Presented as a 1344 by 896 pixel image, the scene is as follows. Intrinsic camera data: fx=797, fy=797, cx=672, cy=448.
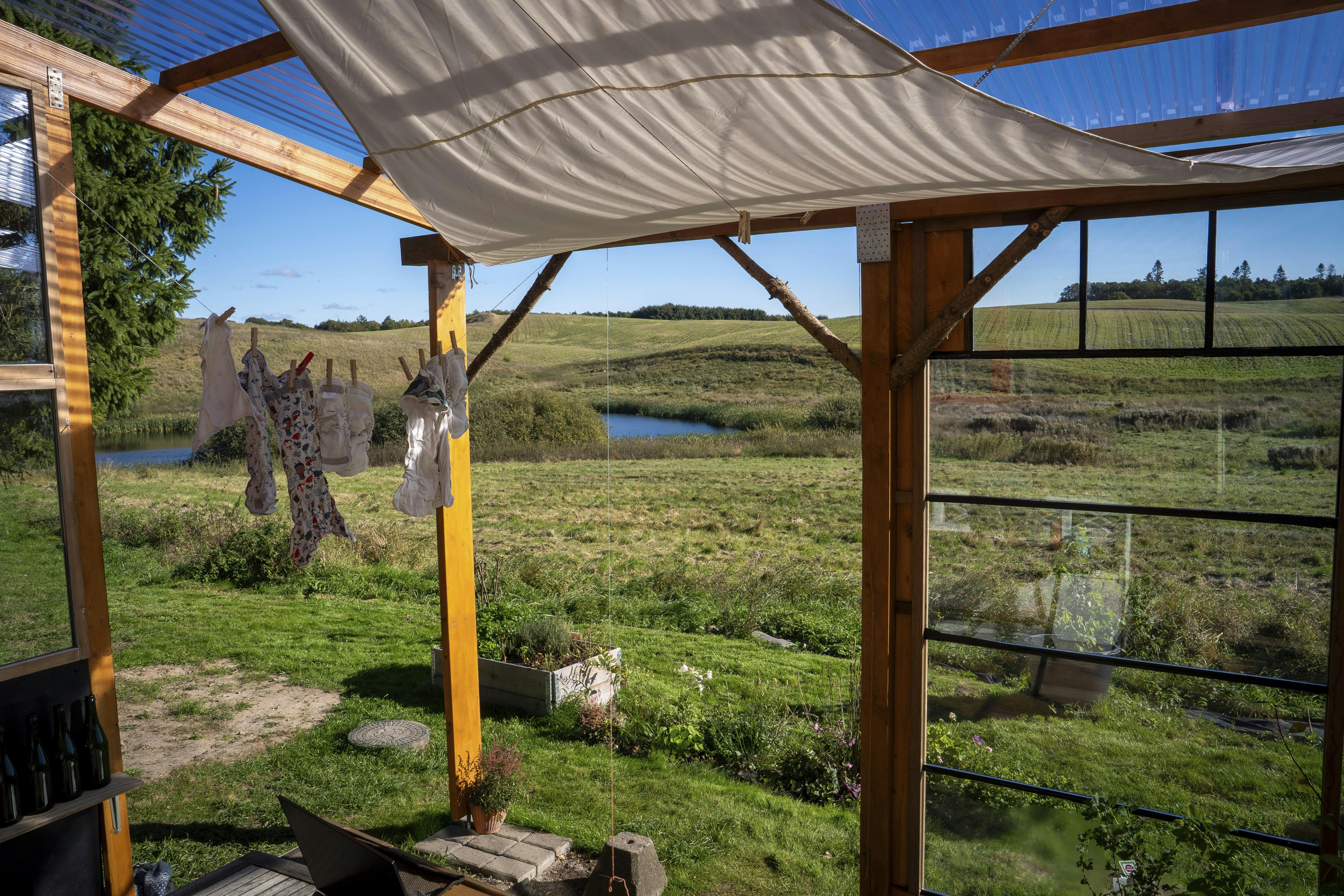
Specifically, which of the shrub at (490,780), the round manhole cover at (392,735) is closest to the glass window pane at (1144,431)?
the shrub at (490,780)

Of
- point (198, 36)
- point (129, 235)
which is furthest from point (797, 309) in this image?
point (129, 235)

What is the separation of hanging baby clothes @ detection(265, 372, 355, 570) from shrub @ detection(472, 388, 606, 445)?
10910 mm

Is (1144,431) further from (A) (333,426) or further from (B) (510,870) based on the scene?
(B) (510,870)

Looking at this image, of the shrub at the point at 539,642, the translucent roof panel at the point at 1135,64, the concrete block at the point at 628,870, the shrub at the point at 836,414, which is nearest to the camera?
the translucent roof panel at the point at 1135,64

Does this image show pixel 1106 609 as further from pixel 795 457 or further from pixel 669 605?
pixel 795 457

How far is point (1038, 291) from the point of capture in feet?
8.42

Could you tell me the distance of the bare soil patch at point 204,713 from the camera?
4949 millimetres

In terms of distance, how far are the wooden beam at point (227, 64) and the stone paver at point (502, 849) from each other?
123 inches

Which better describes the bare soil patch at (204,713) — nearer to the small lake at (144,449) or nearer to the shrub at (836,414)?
the small lake at (144,449)

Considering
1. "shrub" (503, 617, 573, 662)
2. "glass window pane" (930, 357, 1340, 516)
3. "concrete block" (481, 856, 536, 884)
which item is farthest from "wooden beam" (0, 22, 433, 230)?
"shrub" (503, 617, 573, 662)

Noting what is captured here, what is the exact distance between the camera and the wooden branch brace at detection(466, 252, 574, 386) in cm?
339

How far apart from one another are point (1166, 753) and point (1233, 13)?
89.7 inches

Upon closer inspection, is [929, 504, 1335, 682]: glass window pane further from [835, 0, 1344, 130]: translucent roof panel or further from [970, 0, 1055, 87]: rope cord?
[970, 0, 1055, 87]: rope cord

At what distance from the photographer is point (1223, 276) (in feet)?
7.68
